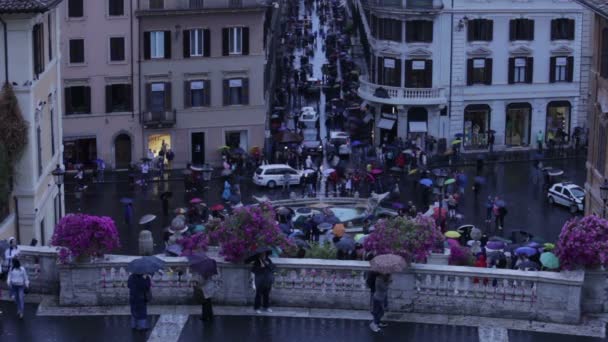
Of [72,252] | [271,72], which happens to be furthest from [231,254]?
[271,72]

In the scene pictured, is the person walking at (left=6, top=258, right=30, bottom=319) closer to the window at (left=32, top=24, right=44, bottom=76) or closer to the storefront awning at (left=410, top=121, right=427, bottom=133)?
the window at (left=32, top=24, right=44, bottom=76)

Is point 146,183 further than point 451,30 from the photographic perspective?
No

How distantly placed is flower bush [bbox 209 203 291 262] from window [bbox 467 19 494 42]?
58848mm

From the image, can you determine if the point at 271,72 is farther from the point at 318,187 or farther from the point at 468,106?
the point at 318,187

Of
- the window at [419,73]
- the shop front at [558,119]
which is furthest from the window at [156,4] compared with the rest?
the shop front at [558,119]

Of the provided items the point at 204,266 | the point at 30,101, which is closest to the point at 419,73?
the point at 30,101

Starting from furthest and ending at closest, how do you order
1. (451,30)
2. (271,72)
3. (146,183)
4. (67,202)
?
1. (271,72)
2. (451,30)
3. (146,183)
4. (67,202)

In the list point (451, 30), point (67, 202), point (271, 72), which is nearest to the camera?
point (67, 202)

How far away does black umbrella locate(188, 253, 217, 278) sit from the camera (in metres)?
31.8

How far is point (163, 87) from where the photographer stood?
8444 cm

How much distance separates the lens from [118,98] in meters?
84.1

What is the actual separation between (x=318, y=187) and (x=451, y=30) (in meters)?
17.8

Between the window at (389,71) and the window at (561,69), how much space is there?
1049 centimetres

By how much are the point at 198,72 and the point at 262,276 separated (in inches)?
2112
